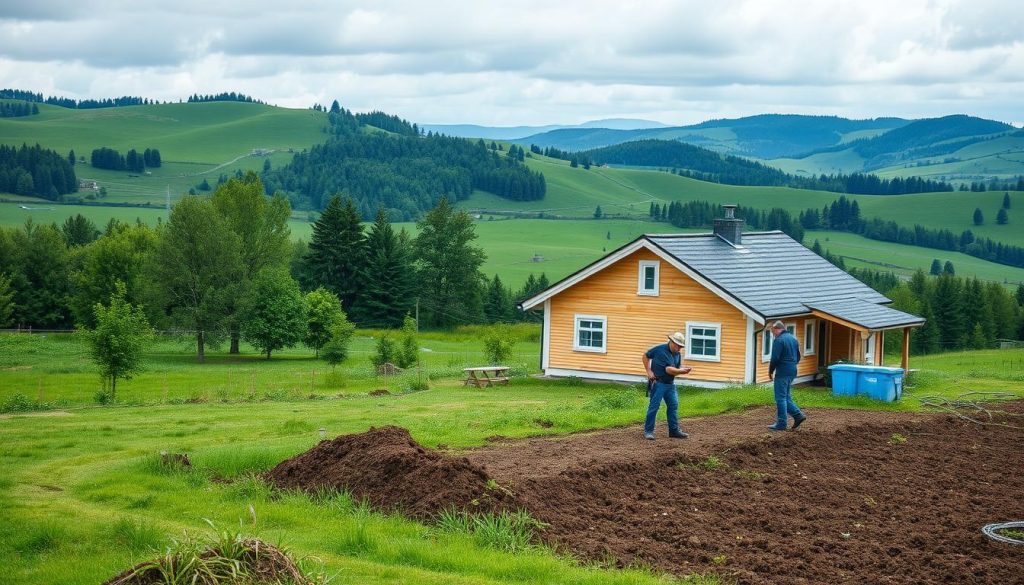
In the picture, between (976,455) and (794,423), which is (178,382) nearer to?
(794,423)

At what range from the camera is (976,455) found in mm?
18578

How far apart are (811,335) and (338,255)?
5726cm

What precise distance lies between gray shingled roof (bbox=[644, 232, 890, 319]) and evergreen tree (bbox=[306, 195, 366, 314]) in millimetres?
51932

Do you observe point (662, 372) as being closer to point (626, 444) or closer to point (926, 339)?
point (626, 444)

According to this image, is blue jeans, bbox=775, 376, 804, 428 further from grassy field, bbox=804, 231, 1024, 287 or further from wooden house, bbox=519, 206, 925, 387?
grassy field, bbox=804, 231, 1024, 287

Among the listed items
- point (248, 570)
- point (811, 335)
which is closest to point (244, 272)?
point (811, 335)

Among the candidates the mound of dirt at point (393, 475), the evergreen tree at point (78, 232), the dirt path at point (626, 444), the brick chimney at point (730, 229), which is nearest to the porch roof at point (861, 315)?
the brick chimney at point (730, 229)

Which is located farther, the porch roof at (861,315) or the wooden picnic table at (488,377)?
the wooden picnic table at (488,377)

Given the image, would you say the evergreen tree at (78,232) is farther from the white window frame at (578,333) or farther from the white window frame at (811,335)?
the white window frame at (811,335)

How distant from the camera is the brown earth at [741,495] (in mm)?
11352

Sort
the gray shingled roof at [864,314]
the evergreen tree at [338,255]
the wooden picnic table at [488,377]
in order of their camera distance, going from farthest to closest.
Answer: the evergreen tree at [338,255], the wooden picnic table at [488,377], the gray shingled roof at [864,314]

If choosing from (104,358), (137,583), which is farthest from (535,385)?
(137,583)

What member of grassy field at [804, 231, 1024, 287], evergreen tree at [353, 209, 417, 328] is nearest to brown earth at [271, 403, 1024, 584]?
evergreen tree at [353, 209, 417, 328]

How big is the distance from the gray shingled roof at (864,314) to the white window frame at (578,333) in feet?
22.1
